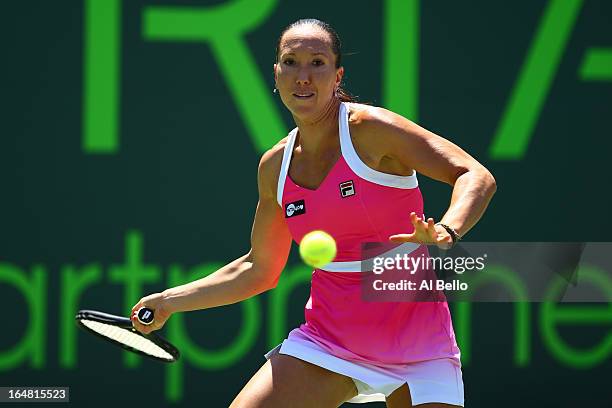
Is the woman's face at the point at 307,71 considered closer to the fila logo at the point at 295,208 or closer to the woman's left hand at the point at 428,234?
the fila logo at the point at 295,208

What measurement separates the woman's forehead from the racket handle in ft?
3.32

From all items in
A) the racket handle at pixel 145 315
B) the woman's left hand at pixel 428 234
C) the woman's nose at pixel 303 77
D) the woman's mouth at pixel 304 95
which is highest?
the woman's nose at pixel 303 77

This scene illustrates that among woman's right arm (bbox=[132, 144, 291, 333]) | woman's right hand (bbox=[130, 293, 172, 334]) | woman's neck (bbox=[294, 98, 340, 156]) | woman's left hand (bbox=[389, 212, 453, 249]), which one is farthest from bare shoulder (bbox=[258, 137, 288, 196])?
woman's left hand (bbox=[389, 212, 453, 249])

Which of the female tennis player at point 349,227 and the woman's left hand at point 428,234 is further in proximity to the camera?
the female tennis player at point 349,227

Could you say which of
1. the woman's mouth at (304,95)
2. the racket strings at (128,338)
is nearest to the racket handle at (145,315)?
the racket strings at (128,338)

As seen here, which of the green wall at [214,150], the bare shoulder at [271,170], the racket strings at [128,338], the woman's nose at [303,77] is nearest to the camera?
the woman's nose at [303,77]

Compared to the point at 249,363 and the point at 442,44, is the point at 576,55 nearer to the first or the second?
the point at 442,44

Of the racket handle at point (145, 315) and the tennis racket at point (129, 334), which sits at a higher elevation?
the racket handle at point (145, 315)

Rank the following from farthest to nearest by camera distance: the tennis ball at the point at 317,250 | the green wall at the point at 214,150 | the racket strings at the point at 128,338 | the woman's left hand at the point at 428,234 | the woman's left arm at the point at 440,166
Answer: the green wall at the point at 214,150 → the racket strings at the point at 128,338 → the tennis ball at the point at 317,250 → the woman's left arm at the point at 440,166 → the woman's left hand at the point at 428,234

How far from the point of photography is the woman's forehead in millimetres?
3588

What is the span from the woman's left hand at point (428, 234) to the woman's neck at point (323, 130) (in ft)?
2.57

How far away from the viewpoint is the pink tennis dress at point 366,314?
3461 mm

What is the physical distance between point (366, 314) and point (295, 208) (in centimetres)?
42

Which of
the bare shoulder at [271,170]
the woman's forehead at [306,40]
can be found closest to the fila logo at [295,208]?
the bare shoulder at [271,170]
